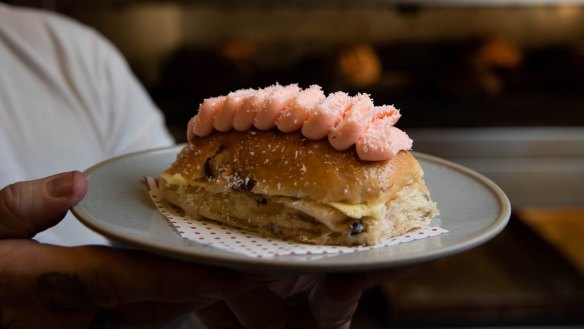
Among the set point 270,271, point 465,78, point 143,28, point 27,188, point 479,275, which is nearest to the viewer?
point 270,271

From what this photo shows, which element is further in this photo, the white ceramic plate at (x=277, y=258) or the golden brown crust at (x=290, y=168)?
the golden brown crust at (x=290, y=168)

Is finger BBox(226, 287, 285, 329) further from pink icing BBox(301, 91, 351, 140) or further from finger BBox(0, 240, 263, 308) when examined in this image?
pink icing BBox(301, 91, 351, 140)

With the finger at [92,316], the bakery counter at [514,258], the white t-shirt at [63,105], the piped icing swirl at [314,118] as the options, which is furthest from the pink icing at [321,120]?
the bakery counter at [514,258]

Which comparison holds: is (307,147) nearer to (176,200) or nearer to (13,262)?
(176,200)

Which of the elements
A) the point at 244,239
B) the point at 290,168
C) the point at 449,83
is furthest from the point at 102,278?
the point at 449,83

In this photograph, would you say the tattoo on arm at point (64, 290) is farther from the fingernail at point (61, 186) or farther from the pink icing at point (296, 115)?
the pink icing at point (296, 115)

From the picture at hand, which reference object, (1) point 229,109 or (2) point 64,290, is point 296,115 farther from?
(2) point 64,290

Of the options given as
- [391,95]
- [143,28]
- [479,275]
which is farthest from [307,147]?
[143,28]

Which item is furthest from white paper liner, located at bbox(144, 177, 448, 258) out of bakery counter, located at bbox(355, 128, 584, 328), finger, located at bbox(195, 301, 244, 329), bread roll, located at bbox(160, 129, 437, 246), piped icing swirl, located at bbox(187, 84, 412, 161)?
bakery counter, located at bbox(355, 128, 584, 328)
